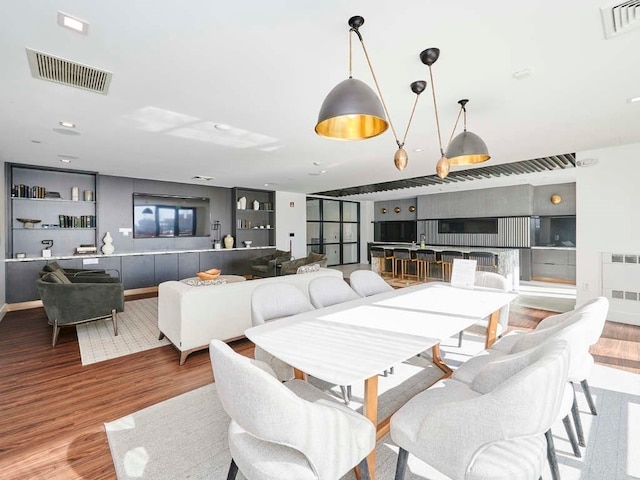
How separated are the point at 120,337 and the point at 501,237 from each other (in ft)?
30.3

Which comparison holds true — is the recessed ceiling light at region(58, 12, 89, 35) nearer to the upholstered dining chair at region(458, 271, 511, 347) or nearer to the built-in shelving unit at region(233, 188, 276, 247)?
the upholstered dining chair at region(458, 271, 511, 347)

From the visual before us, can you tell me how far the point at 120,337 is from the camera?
3918 mm

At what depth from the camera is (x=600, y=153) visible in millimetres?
4680

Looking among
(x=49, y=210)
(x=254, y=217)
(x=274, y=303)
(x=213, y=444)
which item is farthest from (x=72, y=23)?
(x=254, y=217)

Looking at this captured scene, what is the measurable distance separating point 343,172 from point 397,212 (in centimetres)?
558

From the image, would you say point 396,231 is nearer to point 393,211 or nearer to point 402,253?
point 393,211

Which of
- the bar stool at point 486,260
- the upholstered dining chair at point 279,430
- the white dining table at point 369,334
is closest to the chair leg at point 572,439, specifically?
the white dining table at point 369,334

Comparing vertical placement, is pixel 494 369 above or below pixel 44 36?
below

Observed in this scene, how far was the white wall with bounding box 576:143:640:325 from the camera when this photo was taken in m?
4.45

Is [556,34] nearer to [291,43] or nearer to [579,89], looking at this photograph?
[579,89]

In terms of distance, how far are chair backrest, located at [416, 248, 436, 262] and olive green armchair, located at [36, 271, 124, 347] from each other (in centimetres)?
664

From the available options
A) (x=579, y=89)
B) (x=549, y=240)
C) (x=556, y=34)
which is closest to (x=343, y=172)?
(x=579, y=89)

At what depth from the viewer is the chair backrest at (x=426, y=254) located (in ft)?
25.5

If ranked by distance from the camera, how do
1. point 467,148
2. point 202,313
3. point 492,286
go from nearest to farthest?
point 467,148
point 202,313
point 492,286
